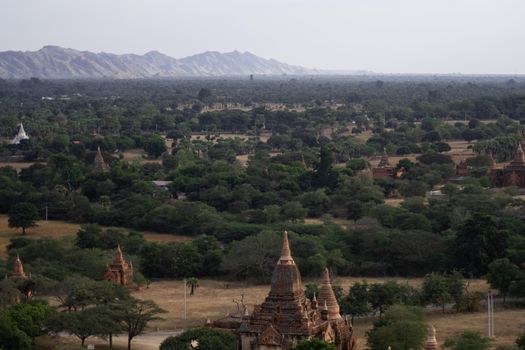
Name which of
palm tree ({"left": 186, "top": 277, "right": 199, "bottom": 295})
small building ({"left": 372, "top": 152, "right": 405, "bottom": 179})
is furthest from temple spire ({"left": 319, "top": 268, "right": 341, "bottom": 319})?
small building ({"left": 372, "top": 152, "right": 405, "bottom": 179})

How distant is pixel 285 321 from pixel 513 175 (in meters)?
44.2

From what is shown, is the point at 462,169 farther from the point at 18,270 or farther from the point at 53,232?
the point at 18,270

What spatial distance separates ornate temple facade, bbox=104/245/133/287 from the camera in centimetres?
4347

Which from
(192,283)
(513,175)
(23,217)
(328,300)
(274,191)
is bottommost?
(192,283)

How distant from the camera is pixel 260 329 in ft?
101

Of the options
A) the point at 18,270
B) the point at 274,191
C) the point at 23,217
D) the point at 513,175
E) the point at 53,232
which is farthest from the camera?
the point at 513,175

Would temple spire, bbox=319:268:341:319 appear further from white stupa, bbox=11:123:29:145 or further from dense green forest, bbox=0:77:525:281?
white stupa, bbox=11:123:29:145

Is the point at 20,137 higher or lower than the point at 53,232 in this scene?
higher

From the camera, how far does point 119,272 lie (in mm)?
43688

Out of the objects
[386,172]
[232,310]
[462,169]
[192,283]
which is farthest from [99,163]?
[232,310]

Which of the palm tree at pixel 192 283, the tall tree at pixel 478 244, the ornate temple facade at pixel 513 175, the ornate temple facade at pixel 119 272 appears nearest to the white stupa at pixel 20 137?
the ornate temple facade at pixel 513 175

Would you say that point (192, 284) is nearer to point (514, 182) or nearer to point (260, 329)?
point (260, 329)

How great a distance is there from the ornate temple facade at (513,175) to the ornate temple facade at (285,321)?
138 feet

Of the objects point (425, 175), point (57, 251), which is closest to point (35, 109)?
point (425, 175)
